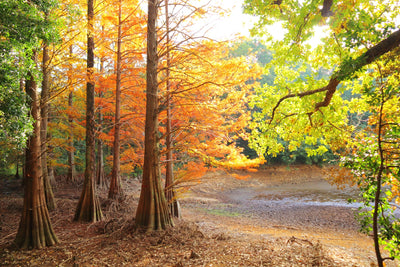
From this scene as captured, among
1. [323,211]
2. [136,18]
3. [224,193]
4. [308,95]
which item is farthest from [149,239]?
[224,193]

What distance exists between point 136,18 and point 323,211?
46.0 ft

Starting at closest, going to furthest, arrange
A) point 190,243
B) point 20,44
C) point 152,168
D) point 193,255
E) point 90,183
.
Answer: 1. point 20,44
2. point 193,255
3. point 190,243
4. point 152,168
5. point 90,183

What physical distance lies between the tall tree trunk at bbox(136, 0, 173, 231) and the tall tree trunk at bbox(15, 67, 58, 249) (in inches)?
94.1

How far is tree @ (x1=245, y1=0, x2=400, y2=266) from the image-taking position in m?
3.79

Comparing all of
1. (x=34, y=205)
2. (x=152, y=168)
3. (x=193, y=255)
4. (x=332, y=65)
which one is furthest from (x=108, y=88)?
(x=332, y=65)

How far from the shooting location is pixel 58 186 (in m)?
15.1

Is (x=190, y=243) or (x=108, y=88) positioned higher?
→ (x=108, y=88)

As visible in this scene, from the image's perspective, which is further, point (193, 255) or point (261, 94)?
point (261, 94)

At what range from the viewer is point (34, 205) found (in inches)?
240

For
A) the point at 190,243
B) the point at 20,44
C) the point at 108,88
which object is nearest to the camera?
the point at 20,44

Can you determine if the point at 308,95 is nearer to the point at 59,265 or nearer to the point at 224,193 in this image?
the point at 59,265

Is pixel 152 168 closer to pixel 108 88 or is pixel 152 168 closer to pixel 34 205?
pixel 34 205

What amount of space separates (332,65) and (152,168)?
5.62m

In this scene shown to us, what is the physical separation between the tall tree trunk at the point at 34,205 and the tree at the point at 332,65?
5805 mm
